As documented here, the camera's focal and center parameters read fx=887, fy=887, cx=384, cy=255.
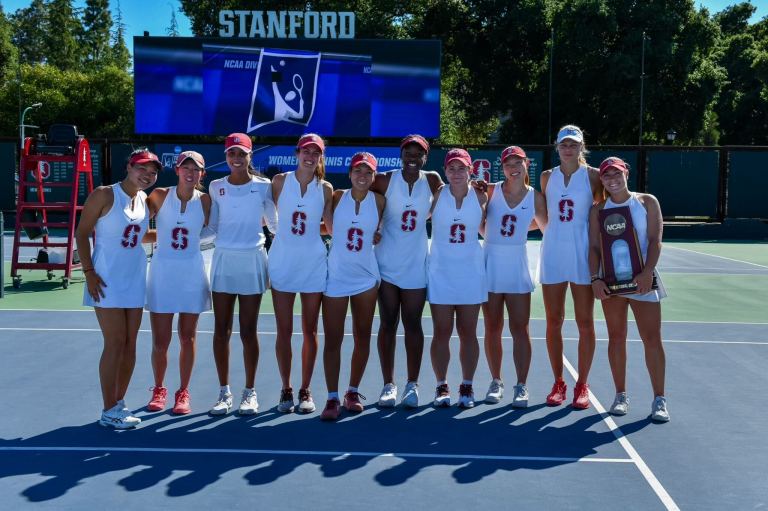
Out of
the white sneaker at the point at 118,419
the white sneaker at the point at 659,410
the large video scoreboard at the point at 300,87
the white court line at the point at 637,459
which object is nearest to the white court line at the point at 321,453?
the white court line at the point at 637,459

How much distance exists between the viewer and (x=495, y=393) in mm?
6492

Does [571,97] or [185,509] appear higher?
[571,97]

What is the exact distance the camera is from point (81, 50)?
8494 centimetres

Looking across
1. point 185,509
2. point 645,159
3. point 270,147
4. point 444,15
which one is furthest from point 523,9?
point 185,509

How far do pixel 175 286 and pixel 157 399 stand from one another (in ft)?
2.74

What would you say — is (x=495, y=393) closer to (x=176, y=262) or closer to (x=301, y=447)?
(x=301, y=447)

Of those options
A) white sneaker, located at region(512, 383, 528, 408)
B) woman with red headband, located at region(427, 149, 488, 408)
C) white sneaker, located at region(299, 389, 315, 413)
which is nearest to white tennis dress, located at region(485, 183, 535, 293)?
woman with red headband, located at region(427, 149, 488, 408)

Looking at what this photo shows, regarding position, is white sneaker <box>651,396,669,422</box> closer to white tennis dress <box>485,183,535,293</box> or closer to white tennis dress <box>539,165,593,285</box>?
white tennis dress <box>539,165,593,285</box>

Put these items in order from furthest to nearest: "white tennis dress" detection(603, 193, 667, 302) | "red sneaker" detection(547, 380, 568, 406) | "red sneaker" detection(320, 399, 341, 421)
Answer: "red sneaker" detection(547, 380, 568, 406) → "white tennis dress" detection(603, 193, 667, 302) → "red sneaker" detection(320, 399, 341, 421)

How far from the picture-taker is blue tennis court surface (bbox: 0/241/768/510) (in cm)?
455

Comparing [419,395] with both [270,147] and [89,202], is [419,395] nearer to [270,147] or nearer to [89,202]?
[89,202]

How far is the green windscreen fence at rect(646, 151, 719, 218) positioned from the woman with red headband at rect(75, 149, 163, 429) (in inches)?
885

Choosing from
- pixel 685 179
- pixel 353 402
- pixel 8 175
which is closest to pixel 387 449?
pixel 353 402

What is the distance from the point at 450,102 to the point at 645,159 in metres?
18.5
